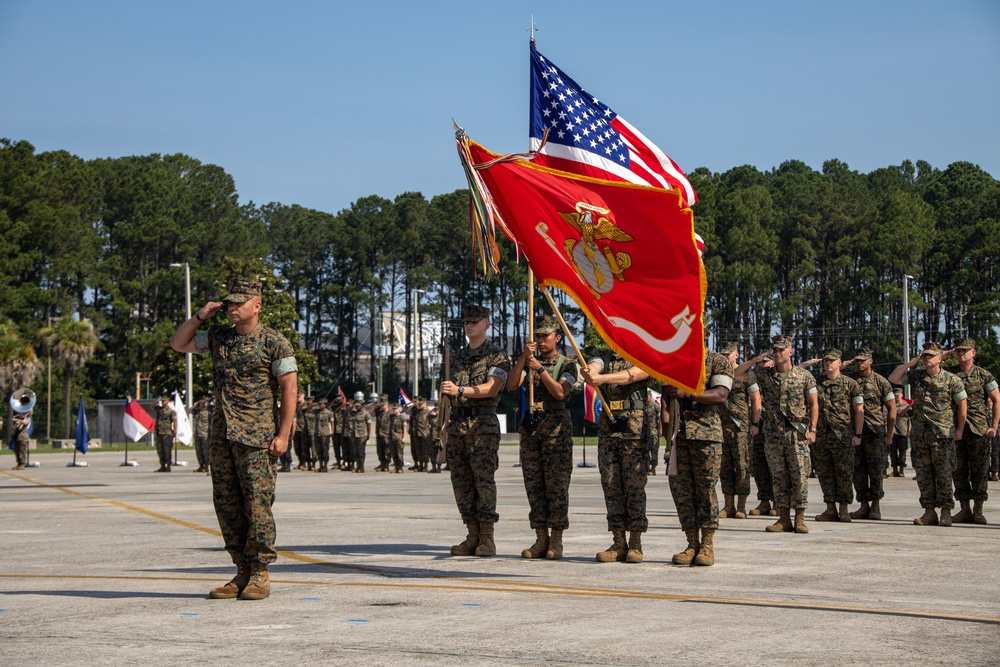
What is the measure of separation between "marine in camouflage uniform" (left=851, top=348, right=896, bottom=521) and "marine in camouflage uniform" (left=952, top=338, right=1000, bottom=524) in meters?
0.90

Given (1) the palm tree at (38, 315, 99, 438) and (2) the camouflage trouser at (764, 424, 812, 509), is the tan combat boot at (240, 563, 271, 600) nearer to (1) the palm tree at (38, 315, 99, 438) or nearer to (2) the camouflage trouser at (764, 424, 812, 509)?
(2) the camouflage trouser at (764, 424, 812, 509)

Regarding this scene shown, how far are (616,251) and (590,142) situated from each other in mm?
1706

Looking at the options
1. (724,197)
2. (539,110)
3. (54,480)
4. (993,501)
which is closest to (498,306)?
(724,197)

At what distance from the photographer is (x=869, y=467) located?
16.6 metres

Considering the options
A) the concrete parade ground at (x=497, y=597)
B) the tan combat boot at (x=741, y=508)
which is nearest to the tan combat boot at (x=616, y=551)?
the concrete parade ground at (x=497, y=597)

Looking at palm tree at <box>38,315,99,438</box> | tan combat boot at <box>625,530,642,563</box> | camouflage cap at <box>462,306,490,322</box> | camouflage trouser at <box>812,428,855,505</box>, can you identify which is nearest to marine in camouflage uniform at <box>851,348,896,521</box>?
camouflage trouser at <box>812,428,855,505</box>

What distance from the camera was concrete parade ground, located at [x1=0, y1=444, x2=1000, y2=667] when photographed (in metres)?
6.68

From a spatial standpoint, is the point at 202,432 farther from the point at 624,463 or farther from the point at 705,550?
the point at 705,550

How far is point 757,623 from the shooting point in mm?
7578

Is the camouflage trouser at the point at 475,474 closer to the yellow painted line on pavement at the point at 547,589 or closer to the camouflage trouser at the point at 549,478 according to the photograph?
the camouflage trouser at the point at 549,478

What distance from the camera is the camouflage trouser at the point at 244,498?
338 inches

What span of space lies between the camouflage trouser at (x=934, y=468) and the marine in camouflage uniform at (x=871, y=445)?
2.01 feet

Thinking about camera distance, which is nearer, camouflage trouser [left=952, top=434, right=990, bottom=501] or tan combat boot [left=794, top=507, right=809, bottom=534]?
tan combat boot [left=794, top=507, right=809, bottom=534]

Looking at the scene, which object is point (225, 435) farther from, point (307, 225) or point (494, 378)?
point (307, 225)
